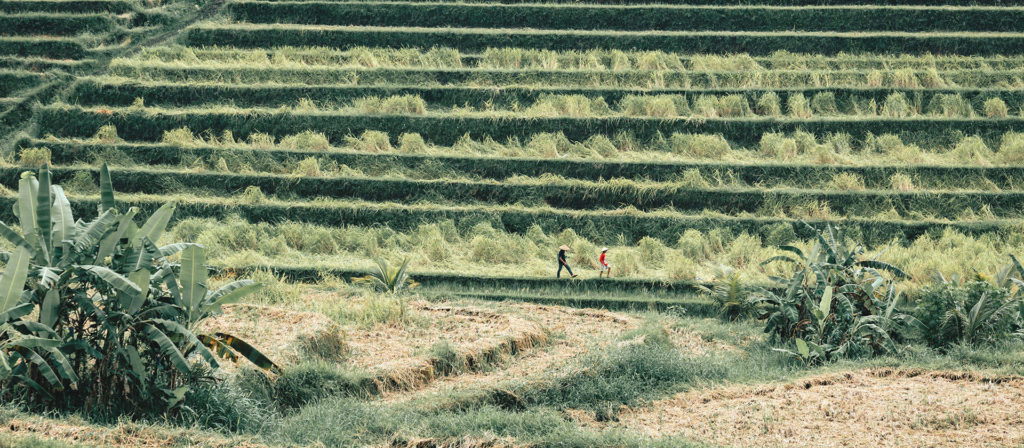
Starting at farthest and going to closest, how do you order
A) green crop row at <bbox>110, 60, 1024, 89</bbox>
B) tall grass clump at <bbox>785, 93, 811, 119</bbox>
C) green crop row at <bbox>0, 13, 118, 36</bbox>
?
green crop row at <bbox>0, 13, 118, 36</bbox>
green crop row at <bbox>110, 60, 1024, 89</bbox>
tall grass clump at <bbox>785, 93, 811, 119</bbox>

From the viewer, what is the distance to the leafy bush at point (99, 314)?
18.5 ft

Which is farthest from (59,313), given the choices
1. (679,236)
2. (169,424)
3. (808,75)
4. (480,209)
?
(808,75)

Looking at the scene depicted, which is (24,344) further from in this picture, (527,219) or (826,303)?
(527,219)

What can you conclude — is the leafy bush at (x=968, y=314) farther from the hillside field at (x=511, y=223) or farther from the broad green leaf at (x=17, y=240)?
the broad green leaf at (x=17, y=240)

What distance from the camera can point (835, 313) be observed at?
322 inches

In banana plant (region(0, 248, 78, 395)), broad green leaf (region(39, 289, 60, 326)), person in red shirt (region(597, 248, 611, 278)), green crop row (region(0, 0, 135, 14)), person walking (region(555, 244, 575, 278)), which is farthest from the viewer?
green crop row (region(0, 0, 135, 14))

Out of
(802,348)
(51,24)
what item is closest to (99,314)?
(802,348)

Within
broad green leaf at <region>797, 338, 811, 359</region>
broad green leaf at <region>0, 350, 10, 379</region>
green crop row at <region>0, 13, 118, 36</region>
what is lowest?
broad green leaf at <region>797, 338, 811, 359</region>

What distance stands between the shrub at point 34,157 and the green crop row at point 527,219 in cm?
99

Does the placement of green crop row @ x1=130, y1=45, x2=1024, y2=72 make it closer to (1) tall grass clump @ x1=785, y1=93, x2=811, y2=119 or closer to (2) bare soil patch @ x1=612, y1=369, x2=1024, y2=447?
(1) tall grass clump @ x1=785, y1=93, x2=811, y2=119

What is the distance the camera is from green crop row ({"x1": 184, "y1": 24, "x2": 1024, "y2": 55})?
16219 millimetres

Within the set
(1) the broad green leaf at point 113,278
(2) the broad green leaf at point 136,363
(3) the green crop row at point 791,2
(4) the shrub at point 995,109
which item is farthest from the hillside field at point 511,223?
(3) the green crop row at point 791,2

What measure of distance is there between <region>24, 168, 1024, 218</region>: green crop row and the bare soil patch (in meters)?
5.55

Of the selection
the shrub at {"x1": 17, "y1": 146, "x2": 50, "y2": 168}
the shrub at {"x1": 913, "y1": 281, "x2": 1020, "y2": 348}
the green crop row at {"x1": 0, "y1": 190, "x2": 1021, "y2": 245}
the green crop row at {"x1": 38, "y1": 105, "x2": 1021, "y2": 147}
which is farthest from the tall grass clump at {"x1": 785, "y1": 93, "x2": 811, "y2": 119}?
the shrub at {"x1": 17, "y1": 146, "x2": 50, "y2": 168}
